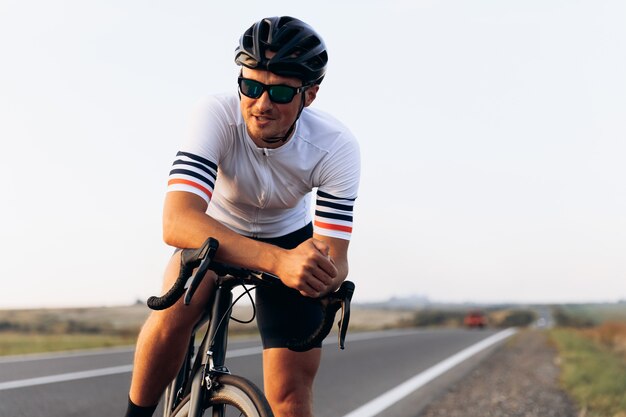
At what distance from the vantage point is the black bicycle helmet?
3.20 meters

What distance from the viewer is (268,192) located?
3.69 m

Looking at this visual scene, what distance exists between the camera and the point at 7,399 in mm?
7363

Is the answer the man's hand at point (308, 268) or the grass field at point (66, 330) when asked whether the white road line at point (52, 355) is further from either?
the man's hand at point (308, 268)

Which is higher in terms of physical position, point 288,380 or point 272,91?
point 272,91

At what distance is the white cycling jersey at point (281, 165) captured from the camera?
346 centimetres

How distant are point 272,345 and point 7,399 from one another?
4.57 metres

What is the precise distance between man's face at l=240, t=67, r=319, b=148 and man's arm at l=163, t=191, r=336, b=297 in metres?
0.38

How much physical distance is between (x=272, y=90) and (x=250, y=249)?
2.16 feet

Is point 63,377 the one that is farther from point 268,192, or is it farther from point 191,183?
point 191,183

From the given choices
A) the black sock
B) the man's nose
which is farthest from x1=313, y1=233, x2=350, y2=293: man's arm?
the black sock

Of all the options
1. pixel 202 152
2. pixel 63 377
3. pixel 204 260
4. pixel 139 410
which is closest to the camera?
pixel 204 260

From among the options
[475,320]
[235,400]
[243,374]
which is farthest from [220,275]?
[475,320]

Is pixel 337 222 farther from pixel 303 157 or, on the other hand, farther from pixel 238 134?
pixel 238 134

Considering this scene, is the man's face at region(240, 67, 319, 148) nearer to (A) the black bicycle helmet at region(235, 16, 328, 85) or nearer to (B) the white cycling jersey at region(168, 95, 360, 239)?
(A) the black bicycle helmet at region(235, 16, 328, 85)
